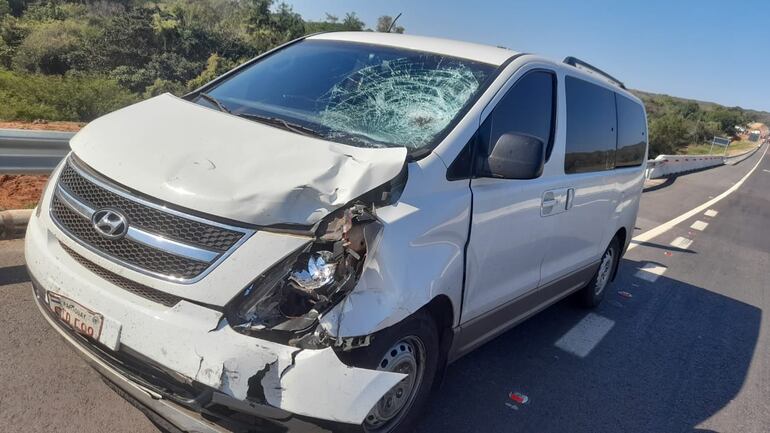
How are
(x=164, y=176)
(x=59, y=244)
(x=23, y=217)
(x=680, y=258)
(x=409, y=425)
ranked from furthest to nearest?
(x=680, y=258) < (x=23, y=217) < (x=409, y=425) < (x=59, y=244) < (x=164, y=176)

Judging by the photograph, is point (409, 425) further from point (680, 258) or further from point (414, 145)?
point (680, 258)

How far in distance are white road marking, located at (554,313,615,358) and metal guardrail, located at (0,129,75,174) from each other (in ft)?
13.8

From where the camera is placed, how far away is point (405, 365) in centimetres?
279

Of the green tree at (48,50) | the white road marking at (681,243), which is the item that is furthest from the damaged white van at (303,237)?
the green tree at (48,50)

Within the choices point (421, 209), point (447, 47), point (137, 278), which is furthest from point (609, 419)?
point (137, 278)

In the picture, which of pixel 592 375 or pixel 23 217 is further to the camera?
pixel 23 217

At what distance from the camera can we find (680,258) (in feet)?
30.0

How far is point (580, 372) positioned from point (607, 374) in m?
0.21

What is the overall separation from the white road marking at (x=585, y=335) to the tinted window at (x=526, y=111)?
5.93 feet

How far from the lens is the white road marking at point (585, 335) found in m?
4.87

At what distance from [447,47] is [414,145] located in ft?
3.57

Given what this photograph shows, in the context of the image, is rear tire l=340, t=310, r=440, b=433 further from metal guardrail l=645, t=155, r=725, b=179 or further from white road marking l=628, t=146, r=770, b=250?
metal guardrail l=645, t=155, r=725, b=179

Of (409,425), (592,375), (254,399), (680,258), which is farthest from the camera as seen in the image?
(680,258)

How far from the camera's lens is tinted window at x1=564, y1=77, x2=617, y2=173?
423 cm
